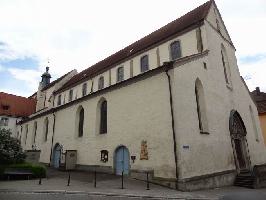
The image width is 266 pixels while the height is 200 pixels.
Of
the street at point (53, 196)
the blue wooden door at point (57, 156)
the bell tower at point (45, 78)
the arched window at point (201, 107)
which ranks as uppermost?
the bell tower at point (45, 78)

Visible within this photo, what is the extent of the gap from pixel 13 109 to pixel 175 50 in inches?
1278

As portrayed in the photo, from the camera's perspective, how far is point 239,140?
20812mm

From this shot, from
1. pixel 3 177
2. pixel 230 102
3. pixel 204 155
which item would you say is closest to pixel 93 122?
pixel 3 177

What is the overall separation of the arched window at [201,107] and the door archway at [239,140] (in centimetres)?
380

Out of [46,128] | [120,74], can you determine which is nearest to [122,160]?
[120,74]

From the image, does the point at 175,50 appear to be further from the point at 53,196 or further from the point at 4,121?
the point at 4,121

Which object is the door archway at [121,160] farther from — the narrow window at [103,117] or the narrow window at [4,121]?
the narrow window at [4,121]

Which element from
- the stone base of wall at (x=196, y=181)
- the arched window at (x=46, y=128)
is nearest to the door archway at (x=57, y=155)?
the arched window at (x=46, y=128)

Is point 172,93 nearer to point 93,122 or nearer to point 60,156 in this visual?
point 93,122

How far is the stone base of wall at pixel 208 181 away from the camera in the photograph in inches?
530

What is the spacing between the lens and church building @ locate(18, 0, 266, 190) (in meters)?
14.9

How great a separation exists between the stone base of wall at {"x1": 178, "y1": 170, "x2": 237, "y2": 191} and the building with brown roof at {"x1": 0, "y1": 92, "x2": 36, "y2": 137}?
3312 cm

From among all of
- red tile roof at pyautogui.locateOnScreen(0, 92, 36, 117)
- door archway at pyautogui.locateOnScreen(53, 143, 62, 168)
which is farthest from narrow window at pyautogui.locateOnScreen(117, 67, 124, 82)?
red tile roof at pyautogui.locateOnScreen(0, 92, 36, 117)

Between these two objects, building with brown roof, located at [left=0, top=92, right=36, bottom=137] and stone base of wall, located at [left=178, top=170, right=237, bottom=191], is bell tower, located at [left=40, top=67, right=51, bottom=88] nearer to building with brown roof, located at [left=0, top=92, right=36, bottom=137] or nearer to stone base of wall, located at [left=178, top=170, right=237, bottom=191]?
building with brown roof, located at [left=0, top=92, right=36, bottom=137]
